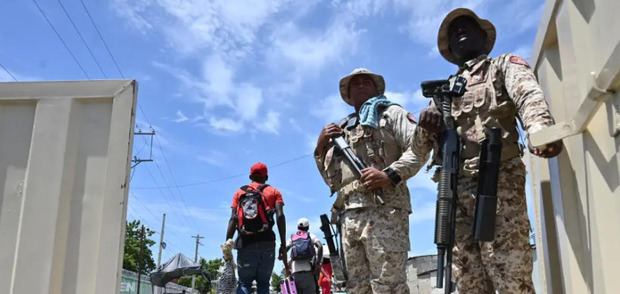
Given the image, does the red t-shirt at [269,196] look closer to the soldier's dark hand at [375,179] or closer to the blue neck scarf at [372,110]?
the blue neck scarf at [372,110]

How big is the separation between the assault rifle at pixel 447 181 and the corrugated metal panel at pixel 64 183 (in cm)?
151

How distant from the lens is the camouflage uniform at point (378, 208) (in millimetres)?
3164

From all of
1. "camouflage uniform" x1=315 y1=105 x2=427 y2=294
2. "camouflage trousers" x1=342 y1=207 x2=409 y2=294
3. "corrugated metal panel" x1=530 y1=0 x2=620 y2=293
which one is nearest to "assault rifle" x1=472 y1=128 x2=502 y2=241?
"corrugated metal panel" x1=530 y1=0 x2=620 y2=293

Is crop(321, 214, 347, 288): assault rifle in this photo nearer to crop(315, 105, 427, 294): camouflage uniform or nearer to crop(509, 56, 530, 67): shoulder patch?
crop(315, 105, 427, 294): camouflage uniform

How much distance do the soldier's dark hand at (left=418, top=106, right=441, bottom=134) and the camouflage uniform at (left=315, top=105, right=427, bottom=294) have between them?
376 mm

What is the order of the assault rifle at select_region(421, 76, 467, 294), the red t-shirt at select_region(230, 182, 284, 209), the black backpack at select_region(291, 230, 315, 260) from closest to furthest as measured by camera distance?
the assault rifle at select_region(421, 76, 467, 294) → the red t-shirt at select_region(230, 182, 284, 209) → the black backpack at select_region(291, 230, 315, 260)

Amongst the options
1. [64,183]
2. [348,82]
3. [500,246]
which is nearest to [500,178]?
[500,246]

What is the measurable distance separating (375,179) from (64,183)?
179 centimetres

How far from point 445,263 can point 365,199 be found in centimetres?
88

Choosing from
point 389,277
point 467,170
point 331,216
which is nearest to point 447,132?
point 467,170

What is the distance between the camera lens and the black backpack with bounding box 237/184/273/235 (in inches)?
204

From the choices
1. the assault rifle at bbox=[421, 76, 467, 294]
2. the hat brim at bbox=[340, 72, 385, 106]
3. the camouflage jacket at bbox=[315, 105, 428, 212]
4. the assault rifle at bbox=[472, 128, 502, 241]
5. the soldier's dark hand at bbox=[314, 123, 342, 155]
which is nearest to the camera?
the assault rifle at bbox=[472, 128, 502, 241]

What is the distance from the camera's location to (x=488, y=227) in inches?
91.8

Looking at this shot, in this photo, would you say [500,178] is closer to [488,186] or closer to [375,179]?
[488,186]
